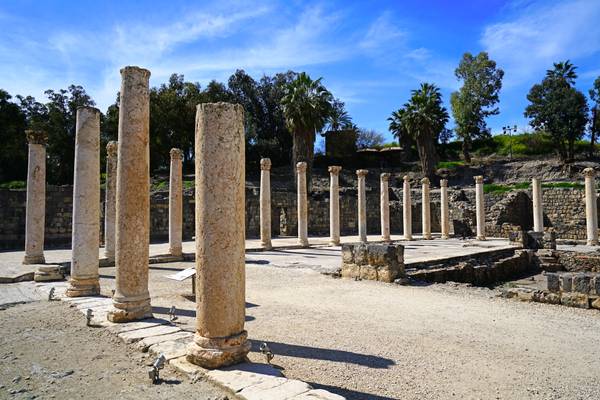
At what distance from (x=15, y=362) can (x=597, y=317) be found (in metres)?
9.42

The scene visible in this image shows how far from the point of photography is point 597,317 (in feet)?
26.2

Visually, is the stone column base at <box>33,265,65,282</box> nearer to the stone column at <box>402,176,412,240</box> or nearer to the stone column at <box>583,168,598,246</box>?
the stone column at <box>402,176,412,240</box>

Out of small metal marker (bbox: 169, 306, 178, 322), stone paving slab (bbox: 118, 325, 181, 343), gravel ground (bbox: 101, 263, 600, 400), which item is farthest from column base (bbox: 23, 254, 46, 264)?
stone paving slab (bbox: 118, 325, 181, 343)

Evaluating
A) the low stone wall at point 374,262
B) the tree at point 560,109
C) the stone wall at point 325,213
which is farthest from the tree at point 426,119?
the low stone wall at point 374,262

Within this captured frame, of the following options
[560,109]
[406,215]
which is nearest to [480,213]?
[406,215]

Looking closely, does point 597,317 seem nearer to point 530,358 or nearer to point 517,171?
point 530,358

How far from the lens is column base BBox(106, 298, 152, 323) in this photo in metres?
6.83

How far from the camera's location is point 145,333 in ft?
20.2

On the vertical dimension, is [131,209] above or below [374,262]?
above

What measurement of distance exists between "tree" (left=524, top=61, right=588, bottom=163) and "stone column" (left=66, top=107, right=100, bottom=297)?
51.9 metres

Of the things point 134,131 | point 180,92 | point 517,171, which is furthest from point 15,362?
point 517,171

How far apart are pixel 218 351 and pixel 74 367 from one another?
184 centimetres

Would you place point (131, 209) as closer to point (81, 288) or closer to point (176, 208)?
point (81, 288)

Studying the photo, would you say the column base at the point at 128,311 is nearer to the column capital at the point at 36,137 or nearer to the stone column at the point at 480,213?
the column capital at the point at 36,137
